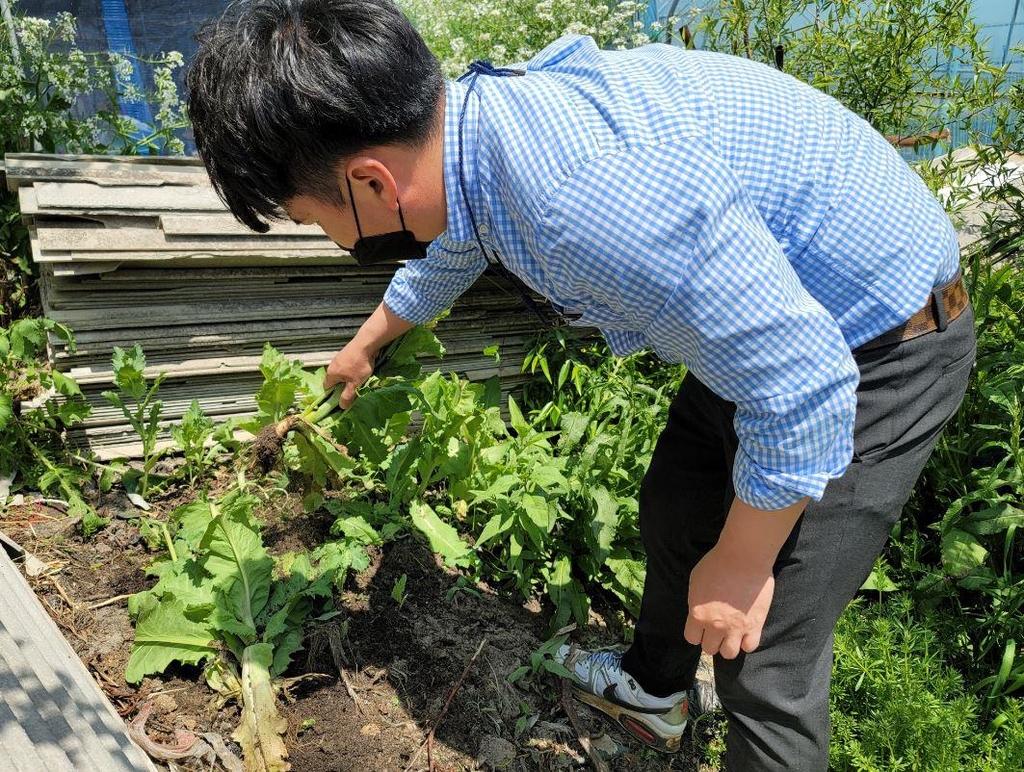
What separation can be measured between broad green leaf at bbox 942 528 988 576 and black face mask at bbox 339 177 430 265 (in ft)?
6.96

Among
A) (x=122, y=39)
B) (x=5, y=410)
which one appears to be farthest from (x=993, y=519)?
(x=122, y=39)

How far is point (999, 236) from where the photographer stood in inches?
136

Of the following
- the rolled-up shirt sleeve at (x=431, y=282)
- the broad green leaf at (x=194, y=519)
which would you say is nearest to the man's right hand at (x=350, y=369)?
the rolled-up shirt sleeve at (x=431, y=282)

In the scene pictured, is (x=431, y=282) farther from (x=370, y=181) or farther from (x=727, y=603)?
(x=727, y=603)

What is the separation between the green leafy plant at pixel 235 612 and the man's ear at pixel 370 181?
1292mm

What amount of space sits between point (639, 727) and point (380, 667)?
32.3 inches

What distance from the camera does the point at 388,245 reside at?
1707mm

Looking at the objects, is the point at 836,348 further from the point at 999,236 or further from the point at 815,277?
the point at 999,236

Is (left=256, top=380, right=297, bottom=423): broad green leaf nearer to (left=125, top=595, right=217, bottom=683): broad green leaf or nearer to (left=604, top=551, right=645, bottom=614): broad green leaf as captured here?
(left=125, top=595, right=217, bottom=683): broad green leaf

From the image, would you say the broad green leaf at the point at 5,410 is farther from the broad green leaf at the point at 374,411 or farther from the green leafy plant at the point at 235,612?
the broad green leaf at the point at 374,411

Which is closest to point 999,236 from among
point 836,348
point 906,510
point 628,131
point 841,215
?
point 906,510

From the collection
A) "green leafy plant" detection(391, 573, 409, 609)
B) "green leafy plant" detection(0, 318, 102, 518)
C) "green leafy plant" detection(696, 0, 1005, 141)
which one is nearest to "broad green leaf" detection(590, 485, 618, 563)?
"green leafy plant" detection(391, 573, 409, 609)

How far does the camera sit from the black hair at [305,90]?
1434 mm

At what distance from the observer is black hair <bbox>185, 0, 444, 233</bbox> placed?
1434mm
